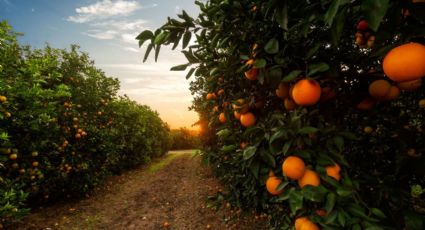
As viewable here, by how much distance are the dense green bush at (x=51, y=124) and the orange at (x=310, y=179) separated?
3.83 metres

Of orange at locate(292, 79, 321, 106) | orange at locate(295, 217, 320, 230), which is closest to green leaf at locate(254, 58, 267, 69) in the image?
orange at locate(292, 79, 321, 106)

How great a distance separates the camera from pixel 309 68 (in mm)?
1539

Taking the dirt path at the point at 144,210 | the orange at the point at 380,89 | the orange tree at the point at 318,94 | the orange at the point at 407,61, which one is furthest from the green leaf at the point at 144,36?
the dirt path at the point at 144,210

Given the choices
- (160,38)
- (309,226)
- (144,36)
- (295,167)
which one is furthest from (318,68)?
(144,36)

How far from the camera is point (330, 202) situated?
1229 millimetres

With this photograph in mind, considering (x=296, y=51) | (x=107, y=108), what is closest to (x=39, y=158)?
(x=107, y=108)

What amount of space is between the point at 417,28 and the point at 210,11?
1193 mm

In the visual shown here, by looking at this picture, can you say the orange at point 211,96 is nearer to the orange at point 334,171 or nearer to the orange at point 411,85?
the orange at point 334,171

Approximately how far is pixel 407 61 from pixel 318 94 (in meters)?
0.55

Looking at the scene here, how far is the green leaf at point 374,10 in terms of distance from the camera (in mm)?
759

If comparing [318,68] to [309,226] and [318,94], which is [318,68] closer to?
[318,94]

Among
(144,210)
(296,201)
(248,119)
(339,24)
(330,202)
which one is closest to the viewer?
(339,24)

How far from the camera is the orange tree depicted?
1121 millimetres

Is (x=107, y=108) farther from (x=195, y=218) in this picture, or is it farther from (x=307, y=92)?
(x=307, y=92)
